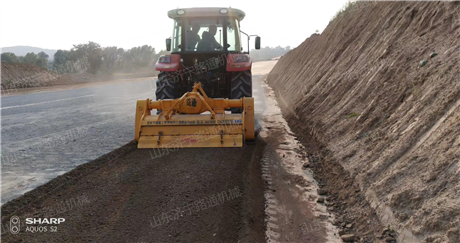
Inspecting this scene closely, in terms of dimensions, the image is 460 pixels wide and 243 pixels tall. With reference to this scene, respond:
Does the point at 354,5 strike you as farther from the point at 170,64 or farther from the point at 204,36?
the point at 170,64

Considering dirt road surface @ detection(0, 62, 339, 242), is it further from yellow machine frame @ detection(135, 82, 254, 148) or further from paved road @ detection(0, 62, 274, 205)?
yellow machine frame @ detection(135, 82, 254, 148)

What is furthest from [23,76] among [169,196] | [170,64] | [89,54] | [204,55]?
[169,196]

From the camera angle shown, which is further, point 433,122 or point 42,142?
point 42,142

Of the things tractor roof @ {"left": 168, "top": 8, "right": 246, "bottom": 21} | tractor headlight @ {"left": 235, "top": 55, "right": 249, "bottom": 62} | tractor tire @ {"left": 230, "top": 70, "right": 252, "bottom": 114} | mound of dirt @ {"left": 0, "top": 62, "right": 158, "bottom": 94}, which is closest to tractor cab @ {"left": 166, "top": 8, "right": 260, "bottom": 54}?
tractor roof @ {"left": 168, "top": 8, "right": 246, "bottom": 21}

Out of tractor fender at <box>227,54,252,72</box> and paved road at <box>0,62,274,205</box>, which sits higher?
tractor fender at <box>227,54,252,72</box>

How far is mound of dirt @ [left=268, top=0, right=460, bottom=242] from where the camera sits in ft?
10.4

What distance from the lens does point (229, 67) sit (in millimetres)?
7852

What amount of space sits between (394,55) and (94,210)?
17.2 ft

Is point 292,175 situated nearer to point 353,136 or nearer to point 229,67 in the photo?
point 353,136

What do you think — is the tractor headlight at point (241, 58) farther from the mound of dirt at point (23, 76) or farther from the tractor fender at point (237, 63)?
the mound of dirt at point (23, 76)

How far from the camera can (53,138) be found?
8023 mm

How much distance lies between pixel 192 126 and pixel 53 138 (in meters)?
3.46

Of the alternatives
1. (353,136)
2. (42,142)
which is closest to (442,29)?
(353,136)

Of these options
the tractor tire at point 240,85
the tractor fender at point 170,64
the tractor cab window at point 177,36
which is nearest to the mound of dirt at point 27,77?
the tractor cab window at point 177,36
